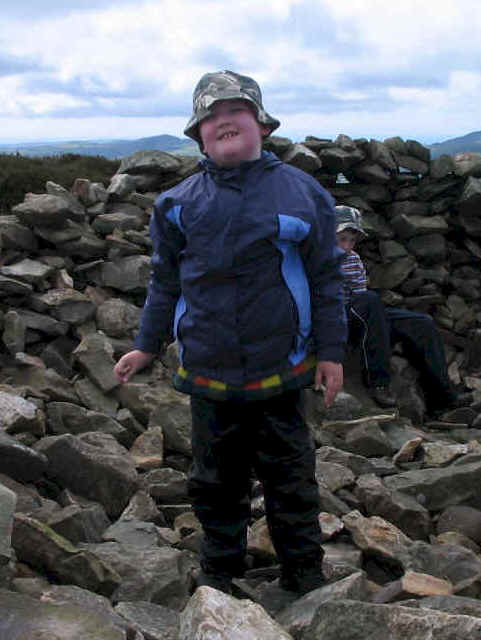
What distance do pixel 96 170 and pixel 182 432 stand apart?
26.0ft

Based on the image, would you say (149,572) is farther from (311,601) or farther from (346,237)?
(346,237)

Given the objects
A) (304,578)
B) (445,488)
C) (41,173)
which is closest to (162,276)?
(304,578)

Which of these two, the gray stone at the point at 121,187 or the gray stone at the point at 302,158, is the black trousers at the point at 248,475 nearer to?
the gray stone at the point at 121,187

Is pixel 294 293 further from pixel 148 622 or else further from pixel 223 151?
pixel 148 622

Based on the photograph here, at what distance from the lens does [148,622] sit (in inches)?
131

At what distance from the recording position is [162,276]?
405 centimetres

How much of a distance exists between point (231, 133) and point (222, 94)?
0.20m

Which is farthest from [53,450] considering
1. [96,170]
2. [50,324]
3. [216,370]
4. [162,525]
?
[96,170]

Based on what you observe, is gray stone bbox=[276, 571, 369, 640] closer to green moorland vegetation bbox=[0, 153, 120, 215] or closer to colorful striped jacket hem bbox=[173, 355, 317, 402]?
colorful striped jacket hem bbox=[173, 355, 317, 402]

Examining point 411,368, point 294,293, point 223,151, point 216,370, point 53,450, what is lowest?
point 411,368

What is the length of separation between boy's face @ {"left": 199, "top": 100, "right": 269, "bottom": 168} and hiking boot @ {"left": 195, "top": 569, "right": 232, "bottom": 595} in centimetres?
224

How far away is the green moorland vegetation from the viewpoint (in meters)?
10.3

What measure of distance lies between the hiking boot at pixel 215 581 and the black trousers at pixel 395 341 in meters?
4.89

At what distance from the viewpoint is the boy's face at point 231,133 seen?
12.3 ft
